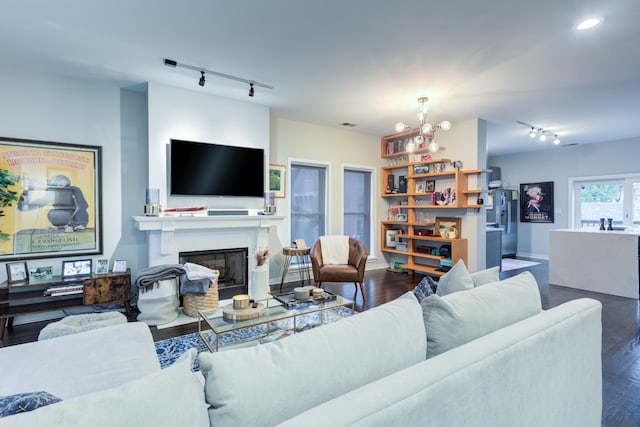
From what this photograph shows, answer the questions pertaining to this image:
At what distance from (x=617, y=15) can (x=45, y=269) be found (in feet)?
18.1

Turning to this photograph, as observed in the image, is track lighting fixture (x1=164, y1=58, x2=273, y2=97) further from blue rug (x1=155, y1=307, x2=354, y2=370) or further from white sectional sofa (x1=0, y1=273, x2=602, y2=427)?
white sectional sofa (x1=0, y1=273, x2=602, y2=427)

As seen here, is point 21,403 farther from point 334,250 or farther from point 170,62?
point 334,250

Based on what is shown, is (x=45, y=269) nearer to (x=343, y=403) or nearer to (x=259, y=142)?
(x=259, y=142)

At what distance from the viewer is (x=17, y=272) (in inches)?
125

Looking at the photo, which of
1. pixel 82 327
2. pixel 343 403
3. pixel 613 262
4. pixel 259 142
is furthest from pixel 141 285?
pixel 613 262

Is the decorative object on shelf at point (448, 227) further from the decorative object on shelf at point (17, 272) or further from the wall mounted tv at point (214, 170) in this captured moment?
the decorative object on shelf at point (17, 272)

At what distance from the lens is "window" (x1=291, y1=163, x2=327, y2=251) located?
5.29m

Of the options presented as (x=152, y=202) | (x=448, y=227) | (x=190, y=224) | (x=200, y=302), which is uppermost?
(x=152, y=202)

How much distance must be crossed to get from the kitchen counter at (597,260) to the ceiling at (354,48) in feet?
5.97

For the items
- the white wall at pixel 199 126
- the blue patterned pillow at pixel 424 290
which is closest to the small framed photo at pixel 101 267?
the white wall at pixel 199 126

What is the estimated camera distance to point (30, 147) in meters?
3.30

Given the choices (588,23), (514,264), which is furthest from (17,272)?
(514,264)

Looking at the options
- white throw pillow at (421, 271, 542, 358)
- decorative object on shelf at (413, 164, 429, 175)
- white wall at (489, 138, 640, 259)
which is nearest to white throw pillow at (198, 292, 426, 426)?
white throw pillow at (421, 271, 542, 358)

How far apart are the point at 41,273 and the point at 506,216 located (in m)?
8.73
